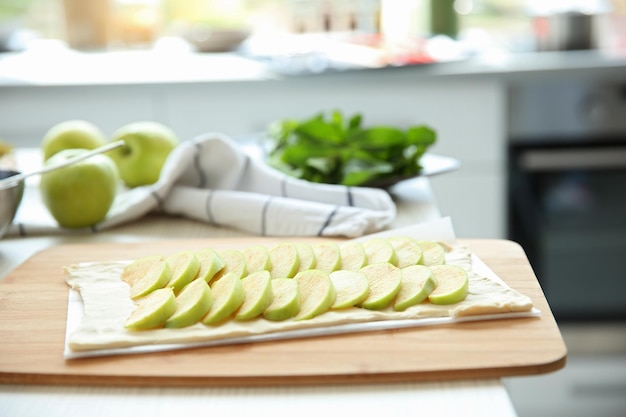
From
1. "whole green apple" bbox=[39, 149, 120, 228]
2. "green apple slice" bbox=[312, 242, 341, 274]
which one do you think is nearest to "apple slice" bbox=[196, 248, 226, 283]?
"green apple slice" bbox=[312, 242, 341, 274]

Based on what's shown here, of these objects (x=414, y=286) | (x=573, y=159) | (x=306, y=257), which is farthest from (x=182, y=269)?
(x=573, y=159)

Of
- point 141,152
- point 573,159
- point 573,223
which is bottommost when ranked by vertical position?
point 573,223

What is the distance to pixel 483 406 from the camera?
761 millimetres

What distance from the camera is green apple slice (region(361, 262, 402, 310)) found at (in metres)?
0.94

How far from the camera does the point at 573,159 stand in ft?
8.06

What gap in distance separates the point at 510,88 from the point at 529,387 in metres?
0.85

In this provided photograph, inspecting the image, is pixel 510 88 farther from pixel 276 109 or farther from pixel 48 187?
pixel 48 187

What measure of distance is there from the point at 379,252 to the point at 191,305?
29 centimetres

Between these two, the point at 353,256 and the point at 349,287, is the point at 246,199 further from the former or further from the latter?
the point at 349,287

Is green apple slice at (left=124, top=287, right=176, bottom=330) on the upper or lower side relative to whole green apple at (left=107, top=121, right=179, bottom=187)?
lower

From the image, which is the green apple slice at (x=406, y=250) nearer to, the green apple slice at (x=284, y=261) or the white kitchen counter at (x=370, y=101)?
the green apple slice at (x=284, y=261)

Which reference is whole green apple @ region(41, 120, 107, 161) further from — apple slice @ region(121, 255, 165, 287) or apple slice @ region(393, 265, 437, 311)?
apple slice @ region(393, 265, 437, 311)

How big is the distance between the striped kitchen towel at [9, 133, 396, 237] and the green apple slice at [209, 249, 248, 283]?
0.25 m

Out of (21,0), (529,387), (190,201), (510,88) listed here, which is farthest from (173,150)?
(21,0)
